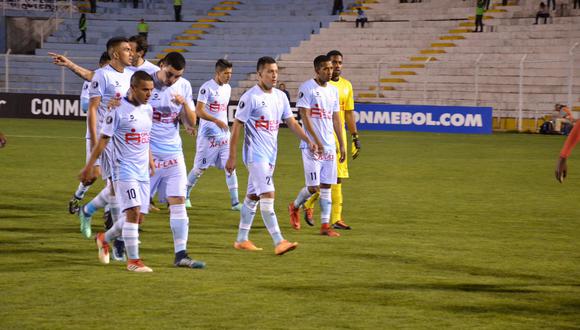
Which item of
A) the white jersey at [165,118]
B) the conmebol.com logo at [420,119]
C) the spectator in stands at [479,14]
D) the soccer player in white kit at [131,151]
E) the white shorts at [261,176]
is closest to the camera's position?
the soccer player in white kit at [131,151]

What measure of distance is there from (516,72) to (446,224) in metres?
25.9

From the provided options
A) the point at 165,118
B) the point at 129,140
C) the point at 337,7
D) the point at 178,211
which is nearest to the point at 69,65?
the point at 165,118

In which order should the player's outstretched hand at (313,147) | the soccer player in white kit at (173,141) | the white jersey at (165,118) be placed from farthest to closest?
the player's outstretched hand at (313,147), the white jersey at (165,118), the soccer player in white kit at (173,141)

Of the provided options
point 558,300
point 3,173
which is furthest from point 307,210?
point 3,173

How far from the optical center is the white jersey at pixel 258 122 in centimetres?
1053

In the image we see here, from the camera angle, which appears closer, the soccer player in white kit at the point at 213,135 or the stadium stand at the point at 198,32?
the soccer player in white kit at the point at 213,135

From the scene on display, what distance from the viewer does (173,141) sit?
34.0 ft

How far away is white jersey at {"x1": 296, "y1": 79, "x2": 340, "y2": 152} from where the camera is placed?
12.3 metres

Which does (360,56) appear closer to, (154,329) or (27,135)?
(27,135)

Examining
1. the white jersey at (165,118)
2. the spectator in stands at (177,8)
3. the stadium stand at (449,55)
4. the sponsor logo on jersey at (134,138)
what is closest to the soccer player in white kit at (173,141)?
the white jersey at (165,118)

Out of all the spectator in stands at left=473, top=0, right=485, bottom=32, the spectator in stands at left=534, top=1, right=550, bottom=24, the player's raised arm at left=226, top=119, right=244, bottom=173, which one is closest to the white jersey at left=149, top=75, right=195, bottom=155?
the player's raised arm at left=226, top=119, right=244, bottom=173

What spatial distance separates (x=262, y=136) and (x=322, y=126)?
1.89 metres

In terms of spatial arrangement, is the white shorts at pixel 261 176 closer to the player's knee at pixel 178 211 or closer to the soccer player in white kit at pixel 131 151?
the player's knee at pixel 178 211

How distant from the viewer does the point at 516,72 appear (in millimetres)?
38094
